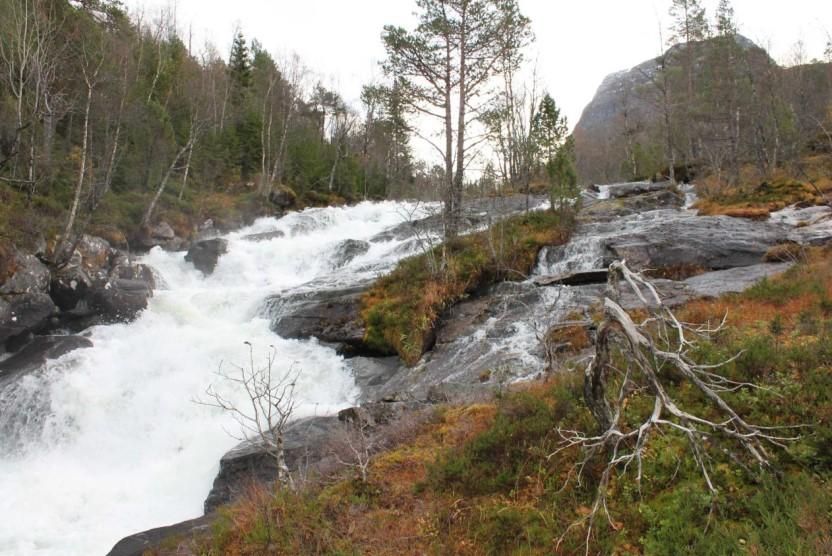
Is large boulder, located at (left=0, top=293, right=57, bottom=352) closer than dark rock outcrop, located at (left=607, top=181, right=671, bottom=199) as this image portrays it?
Yes

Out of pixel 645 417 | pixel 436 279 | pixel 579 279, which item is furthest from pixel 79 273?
pixel 645 417

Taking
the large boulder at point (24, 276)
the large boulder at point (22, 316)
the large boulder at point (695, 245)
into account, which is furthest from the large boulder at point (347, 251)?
the large boulder at point (695, 245)

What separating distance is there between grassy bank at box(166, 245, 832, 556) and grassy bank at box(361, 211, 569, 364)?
5.09 metres

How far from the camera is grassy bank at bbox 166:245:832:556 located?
3.73 meters

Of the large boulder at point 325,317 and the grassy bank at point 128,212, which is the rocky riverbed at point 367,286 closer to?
the large boulder at point 325,317

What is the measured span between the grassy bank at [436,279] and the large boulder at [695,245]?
6.68ft

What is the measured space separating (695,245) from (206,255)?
57.8 feet

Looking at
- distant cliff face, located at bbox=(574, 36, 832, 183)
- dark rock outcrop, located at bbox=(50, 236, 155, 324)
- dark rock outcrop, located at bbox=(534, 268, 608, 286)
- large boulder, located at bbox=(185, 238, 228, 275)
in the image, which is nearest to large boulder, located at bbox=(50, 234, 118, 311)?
dark rock outcrop, located at bbox=(50, 236, 155, 324)

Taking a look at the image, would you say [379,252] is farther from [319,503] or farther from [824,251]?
[319,503]

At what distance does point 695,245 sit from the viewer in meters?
12.8

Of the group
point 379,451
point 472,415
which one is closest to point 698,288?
point 472,415

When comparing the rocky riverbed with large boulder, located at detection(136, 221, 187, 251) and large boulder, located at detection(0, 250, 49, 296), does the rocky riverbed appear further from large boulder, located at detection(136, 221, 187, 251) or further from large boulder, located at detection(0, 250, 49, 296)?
large boulder, located at detection(136, 221, 187, 251)

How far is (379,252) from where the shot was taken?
2078 cm

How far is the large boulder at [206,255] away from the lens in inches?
813
